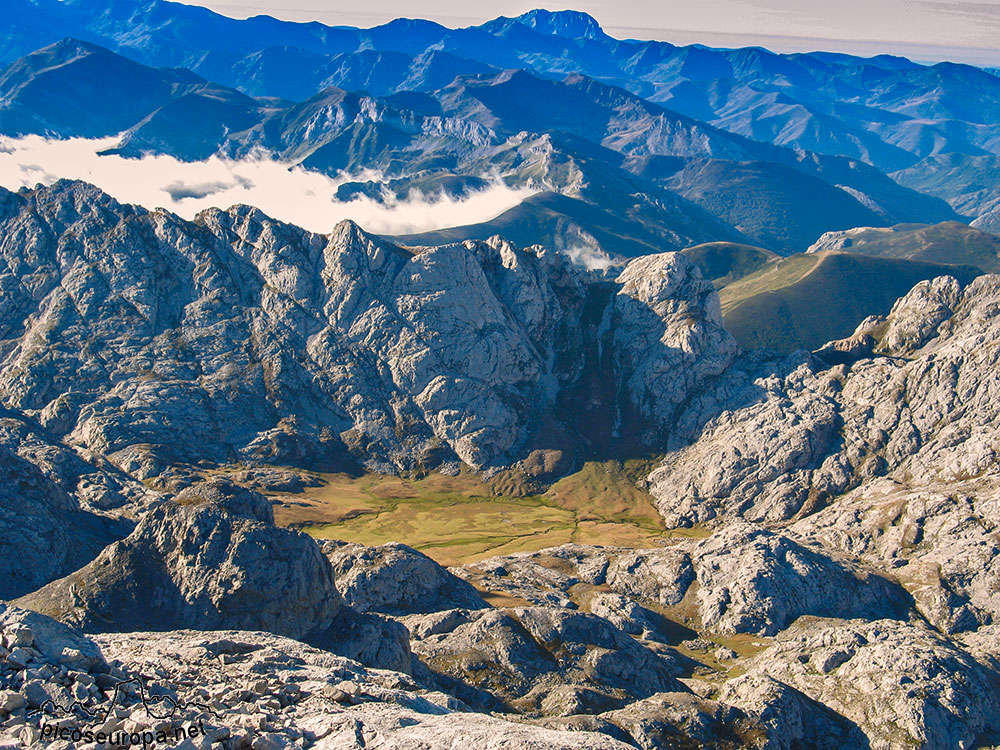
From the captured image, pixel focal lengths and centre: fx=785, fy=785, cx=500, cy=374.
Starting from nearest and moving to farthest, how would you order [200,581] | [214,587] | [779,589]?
[214,587]
[200,581]
[779,589]

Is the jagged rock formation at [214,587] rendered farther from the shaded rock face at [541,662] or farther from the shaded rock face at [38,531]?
the shaded rock face at [38,531]

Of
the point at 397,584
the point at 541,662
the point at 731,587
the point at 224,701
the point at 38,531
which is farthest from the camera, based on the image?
the point at 731,587

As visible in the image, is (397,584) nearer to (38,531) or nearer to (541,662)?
(541,662)

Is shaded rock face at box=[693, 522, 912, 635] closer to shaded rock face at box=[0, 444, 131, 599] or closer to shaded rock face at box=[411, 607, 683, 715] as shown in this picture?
shaded rock face at box=[411, 607, 683, 715]

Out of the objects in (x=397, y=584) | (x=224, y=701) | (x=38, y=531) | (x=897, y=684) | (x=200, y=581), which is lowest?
(x=897, y=684)

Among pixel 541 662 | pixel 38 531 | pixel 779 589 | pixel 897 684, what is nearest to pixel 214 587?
pixel 541 662

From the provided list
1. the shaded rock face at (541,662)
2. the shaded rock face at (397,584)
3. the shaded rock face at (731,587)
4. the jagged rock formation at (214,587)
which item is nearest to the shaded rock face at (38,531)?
the jagged rock formation at (214,587)

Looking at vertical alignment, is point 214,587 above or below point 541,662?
above

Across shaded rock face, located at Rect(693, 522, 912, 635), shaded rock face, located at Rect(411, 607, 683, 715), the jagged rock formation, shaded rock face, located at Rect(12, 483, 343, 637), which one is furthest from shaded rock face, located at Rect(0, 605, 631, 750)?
shaded rock face, located at Rect(693, 522, 912, 635)
